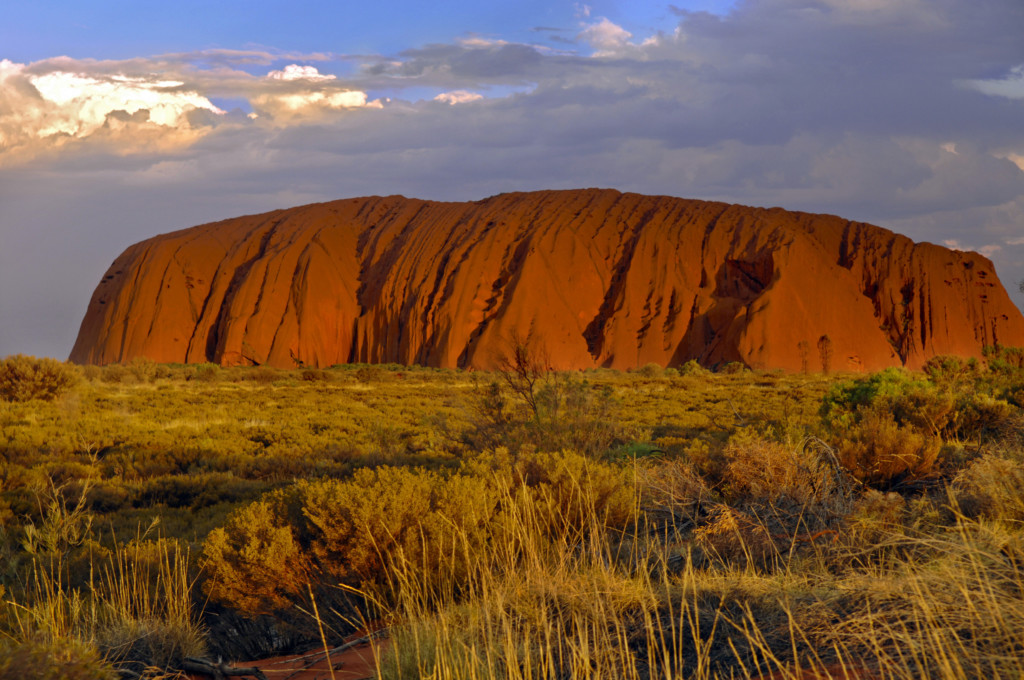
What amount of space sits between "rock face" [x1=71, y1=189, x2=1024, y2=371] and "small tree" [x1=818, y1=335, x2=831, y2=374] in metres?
0.29

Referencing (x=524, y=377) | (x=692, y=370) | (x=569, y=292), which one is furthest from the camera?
(x=569, y=292)

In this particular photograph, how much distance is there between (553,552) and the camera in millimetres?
4496

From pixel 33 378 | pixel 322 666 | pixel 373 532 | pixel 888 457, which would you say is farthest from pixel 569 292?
pixel 322 666

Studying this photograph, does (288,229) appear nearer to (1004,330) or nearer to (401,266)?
(401,266)

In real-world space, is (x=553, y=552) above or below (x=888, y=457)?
below

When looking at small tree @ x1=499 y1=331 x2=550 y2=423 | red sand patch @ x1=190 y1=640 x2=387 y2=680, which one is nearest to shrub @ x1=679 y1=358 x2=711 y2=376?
small tree @ x1=499 y1=331 x2=550 y2=423

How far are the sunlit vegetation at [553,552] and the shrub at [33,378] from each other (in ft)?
23.1

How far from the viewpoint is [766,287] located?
44.8 metres

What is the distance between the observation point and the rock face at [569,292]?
44531 mm

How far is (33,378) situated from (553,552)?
1792cm

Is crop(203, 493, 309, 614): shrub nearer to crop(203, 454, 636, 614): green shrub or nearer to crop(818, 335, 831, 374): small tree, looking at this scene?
crop(203, 454, 636, 614): green shrub

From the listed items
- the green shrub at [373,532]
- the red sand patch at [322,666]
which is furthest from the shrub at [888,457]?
the red sand patch at [322,666]

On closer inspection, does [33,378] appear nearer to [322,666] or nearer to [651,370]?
[322,666]

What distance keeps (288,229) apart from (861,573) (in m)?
56.0
